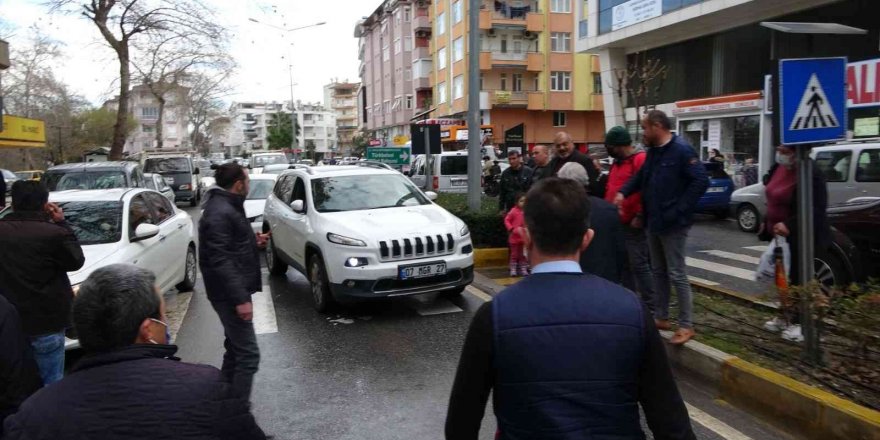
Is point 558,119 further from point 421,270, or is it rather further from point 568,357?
point 568,357

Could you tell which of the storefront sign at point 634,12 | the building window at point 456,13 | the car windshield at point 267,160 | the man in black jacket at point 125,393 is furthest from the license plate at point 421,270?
the building window at point 456,13

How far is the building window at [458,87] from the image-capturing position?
46456mm

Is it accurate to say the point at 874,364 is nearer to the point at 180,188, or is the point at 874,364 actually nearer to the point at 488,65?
the point at 180,188

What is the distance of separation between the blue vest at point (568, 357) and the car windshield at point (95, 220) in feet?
19.9

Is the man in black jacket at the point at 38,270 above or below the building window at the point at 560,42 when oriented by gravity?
below

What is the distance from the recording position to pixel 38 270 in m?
3.77

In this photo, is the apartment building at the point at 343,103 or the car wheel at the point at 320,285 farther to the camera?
the apartment building at the point at 343,103

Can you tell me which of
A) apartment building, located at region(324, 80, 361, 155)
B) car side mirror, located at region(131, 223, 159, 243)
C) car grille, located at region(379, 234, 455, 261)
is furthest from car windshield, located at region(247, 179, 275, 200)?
apartment building, located at region(324, 80, 361, 155)

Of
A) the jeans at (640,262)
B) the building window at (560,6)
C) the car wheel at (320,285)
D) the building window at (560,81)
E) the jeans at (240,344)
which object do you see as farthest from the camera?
the building window at (560,81)

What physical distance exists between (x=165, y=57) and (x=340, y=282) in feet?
108

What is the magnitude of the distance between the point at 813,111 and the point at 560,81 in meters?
44.4

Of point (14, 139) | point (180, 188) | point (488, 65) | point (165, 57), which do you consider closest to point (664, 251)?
point (180, 188)

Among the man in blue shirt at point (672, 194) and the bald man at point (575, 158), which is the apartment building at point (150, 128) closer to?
the bald man at point (575, 158)

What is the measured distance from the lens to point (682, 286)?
521 centimetres
